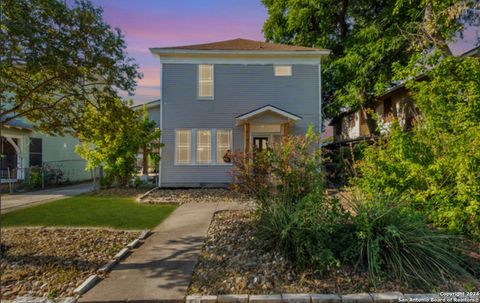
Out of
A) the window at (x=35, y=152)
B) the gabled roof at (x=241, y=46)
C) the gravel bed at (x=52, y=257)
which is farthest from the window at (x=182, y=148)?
the window at (x=35, y=152)

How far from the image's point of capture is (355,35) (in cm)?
1579

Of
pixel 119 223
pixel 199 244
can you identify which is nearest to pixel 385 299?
pixel 199 244

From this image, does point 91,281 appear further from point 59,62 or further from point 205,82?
point 205,82

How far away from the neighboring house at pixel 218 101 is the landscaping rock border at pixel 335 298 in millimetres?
9754

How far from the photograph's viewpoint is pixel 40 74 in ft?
15.5

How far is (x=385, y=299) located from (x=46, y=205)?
10080 millimetres

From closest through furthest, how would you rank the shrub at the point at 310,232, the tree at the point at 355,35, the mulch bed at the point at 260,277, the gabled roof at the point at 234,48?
the mulch bed at the point at 260,277
the shrub at the point at 310,232
the gabled roof at the point at 234,48
the tree at the point at 355,35

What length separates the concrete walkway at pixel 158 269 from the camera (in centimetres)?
329

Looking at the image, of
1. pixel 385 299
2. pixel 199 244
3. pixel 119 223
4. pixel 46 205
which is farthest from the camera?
pixel 46 205

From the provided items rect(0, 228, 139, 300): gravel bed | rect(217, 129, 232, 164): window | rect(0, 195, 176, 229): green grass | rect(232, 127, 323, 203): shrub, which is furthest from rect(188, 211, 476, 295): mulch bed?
rect(217, 129, 232, 164): window

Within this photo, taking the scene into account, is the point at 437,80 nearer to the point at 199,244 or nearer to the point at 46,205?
the point at 199,244

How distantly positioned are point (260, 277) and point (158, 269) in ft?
5.10

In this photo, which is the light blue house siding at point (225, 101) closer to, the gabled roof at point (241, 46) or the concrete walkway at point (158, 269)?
the gabled roof at point (241, 46)

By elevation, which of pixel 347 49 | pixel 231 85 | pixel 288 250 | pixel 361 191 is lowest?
pixel 288 250
